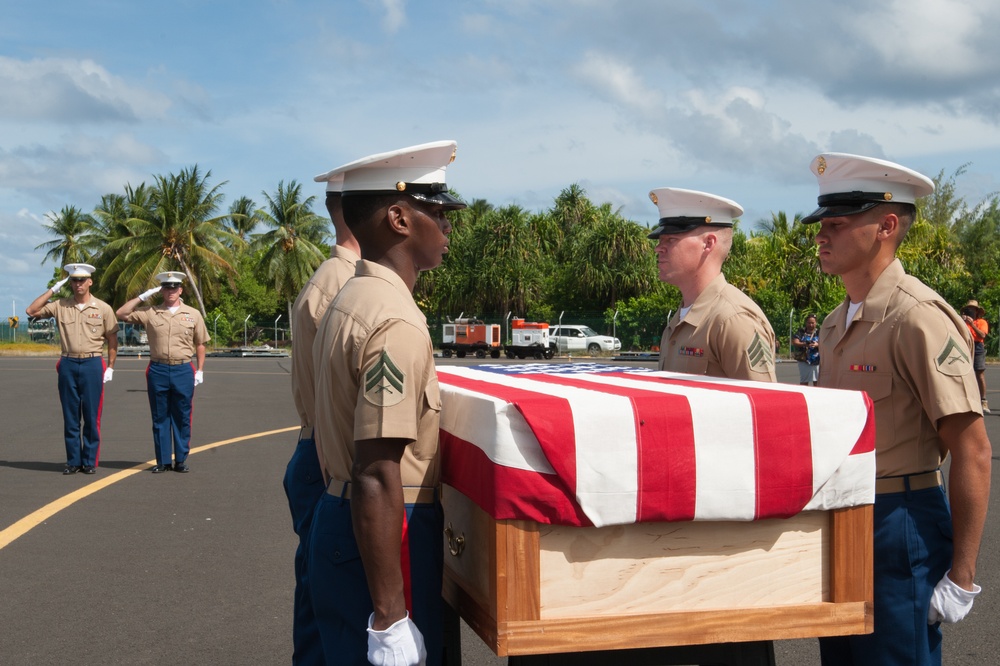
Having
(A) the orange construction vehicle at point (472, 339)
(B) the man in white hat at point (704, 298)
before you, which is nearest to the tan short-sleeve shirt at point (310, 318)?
(B) the man in white hat at point (704, 298)

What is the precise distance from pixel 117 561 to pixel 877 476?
4.85 meters

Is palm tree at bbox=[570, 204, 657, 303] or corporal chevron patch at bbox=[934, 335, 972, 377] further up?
palm tree at bbox=[570, 204, 657, 303]

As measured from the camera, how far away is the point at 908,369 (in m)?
2.87

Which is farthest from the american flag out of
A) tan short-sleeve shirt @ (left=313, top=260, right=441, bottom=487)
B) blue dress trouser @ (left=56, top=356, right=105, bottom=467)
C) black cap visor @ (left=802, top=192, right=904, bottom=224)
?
blue dress trouser @ (left=56, top=356, right=105, bottom=467)

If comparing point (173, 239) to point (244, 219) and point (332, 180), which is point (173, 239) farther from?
point (332, 180)

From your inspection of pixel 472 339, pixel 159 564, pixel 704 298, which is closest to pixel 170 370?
pixel 159 564

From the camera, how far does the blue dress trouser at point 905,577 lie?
2729 mm

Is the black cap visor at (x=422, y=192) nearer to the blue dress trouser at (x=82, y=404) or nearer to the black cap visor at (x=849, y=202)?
the black cap visor at (x=849, y=202)

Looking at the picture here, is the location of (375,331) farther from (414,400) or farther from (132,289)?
(132,289)

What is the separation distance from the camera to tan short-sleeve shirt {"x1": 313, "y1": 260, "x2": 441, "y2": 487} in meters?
2.33

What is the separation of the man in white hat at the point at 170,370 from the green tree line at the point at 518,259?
113 ft

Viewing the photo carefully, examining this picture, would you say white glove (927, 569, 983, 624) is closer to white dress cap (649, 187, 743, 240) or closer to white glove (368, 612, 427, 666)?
white glove (368, 612, 427, 666)

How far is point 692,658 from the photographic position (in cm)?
246

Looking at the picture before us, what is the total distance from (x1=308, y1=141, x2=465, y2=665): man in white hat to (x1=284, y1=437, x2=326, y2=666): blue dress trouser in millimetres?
531
